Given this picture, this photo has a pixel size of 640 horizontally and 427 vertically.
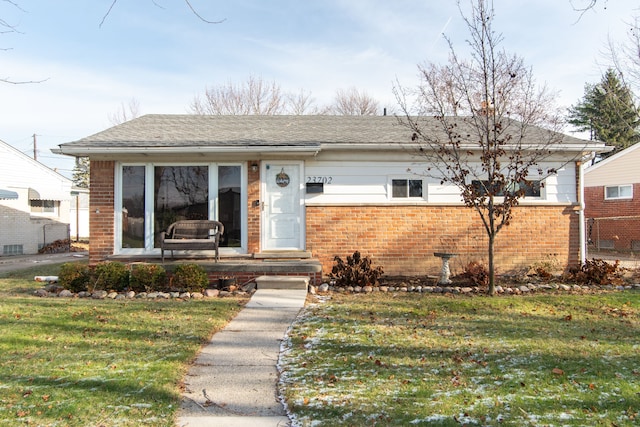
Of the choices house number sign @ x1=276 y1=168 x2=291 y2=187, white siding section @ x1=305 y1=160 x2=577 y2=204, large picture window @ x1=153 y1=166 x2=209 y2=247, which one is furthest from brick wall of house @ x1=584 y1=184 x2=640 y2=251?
large picture window @ x1=153 y1=166 x2=209 y2=247

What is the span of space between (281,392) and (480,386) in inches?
68.3

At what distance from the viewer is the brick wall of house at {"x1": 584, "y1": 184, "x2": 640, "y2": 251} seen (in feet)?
63.0

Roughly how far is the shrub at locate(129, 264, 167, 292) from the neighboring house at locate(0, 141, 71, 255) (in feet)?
44.3

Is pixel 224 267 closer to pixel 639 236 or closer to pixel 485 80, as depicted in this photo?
pixel 485 80

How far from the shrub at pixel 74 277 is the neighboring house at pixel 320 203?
1.27m

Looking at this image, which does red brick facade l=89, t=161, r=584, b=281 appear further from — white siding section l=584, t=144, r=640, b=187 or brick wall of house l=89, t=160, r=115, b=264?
white siding section l=584, t=144, r=640, b=187

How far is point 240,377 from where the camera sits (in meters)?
4.34

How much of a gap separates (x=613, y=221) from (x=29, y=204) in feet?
84.2

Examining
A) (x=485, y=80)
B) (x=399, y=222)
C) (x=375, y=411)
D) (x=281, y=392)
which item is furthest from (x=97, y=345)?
(x=485, y=80)

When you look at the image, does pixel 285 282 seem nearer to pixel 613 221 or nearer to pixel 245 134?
pixel 245 134

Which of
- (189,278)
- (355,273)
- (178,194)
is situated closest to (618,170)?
(355,273)

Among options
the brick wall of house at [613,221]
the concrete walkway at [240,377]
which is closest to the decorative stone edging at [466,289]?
the concrete walkway at [240,377]

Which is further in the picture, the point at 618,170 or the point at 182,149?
the point at 618,170

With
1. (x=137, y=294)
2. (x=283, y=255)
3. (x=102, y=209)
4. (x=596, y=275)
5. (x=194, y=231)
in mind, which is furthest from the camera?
(x=102, y=209)
